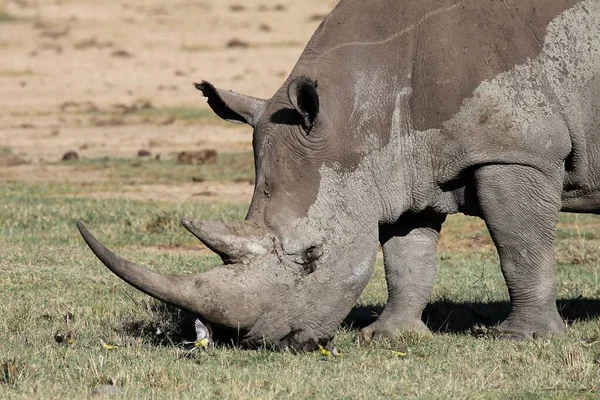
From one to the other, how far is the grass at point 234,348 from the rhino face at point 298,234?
0.87 ft

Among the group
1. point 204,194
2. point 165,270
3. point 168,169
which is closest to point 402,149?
point 165,270

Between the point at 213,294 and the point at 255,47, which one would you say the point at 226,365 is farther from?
the point at 255,47

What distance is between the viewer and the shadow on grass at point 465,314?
9.40 metres

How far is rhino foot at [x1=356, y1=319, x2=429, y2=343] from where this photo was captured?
28.8 feet

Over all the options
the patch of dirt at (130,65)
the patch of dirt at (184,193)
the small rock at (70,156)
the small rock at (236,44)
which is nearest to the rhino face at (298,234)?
the patch of dirt at (184,193)

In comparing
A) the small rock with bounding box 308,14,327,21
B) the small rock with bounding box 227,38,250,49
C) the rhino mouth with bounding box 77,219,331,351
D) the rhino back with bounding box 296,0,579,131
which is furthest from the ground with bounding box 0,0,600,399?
the small rock with bounding box 308,14,327,21

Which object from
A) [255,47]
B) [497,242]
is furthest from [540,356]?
[255,47]

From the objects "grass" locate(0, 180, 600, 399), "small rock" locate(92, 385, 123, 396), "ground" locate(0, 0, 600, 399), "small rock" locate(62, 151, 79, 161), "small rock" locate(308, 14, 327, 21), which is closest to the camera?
"small rock" locate(92, 385, 123, 396)

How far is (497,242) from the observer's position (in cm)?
851

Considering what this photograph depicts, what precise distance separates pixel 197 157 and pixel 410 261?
9.63 meters

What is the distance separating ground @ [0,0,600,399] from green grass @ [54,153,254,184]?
1.7 inches

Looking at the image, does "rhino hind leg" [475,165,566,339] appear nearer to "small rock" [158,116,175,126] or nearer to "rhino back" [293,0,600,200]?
"rhino back" [293,0,600,200]

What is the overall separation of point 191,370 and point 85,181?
9718mm

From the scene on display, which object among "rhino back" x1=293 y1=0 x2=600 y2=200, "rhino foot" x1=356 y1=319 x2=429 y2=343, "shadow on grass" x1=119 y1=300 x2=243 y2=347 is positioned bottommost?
"shadow on grass" x1=119 y1=300 x2=243 y2=347
